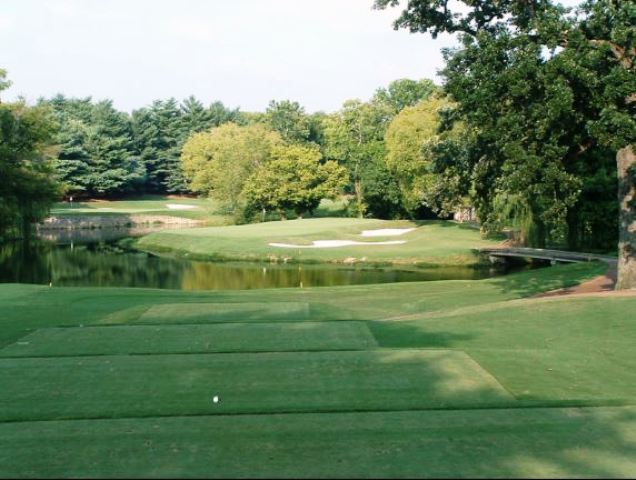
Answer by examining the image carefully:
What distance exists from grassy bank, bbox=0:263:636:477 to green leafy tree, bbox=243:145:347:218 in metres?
51.0

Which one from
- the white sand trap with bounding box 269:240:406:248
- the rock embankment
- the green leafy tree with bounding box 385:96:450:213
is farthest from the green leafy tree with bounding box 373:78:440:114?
the white sand trap with bounding box 269:240:406:248

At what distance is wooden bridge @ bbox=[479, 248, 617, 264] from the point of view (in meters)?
35.9

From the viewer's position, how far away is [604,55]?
16.6 m

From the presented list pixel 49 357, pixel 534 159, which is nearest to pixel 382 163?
pixel 534 159

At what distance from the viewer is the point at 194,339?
1418 centimetres

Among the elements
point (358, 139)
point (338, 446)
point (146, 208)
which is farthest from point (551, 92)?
point (146, 208)

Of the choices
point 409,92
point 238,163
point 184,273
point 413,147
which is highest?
point 409,92

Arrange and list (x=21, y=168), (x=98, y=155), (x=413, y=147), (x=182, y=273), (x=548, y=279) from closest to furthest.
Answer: (x=548, y=279) < (x=182, y=273) < (x=21, y=168) < (x=413, y=147) < (x=98, y=155)

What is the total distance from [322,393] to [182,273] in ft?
103

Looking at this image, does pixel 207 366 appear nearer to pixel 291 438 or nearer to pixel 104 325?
pixel 291 438

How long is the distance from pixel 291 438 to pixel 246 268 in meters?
34.3

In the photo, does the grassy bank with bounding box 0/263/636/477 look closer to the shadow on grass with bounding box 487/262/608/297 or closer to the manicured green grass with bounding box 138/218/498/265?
the shadow on grass with bounding box 487/262/608/297

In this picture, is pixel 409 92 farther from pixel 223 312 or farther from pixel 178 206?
pixel 223 312

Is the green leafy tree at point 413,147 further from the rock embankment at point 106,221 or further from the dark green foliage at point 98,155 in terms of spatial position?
the dark green foliage at point 98,155
